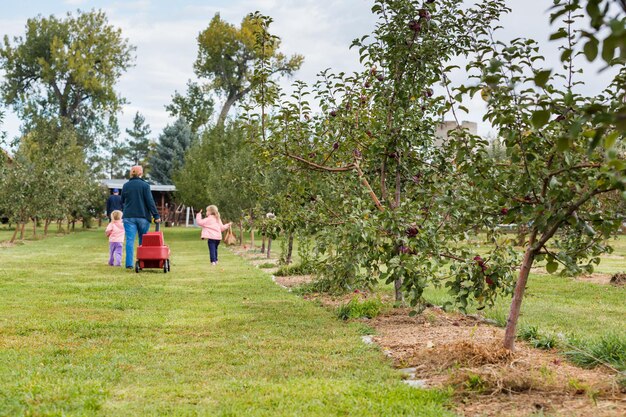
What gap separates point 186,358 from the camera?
5812 mm

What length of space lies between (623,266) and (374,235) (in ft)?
43.0

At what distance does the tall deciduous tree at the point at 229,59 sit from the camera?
49500mm

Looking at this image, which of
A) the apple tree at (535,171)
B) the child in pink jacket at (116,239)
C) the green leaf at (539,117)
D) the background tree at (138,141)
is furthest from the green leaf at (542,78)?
the background tree at (138,141)

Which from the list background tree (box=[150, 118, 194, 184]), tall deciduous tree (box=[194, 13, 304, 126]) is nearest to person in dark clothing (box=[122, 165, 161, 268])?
tall deciduous tree (box=[194, 13, 304, 126])

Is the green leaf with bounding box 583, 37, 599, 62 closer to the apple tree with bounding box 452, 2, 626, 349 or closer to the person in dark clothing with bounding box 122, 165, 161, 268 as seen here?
the apple tree with bounding box 452, 2, 626, 349

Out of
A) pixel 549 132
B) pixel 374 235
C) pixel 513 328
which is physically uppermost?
pixel 549 132

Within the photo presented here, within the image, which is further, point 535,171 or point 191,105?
point 191,105

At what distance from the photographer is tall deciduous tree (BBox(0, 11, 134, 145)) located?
50.9 metres

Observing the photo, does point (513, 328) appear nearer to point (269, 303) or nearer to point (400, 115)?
point (400, 115)

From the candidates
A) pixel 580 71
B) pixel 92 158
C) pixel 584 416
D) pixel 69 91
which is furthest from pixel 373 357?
pixel 92 158

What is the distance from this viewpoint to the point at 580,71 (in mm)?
5500

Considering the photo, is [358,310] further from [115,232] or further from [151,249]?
[115,232]

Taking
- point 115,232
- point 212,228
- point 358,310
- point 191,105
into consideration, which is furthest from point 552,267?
point 191,105

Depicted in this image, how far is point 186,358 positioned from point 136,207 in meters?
8.71
